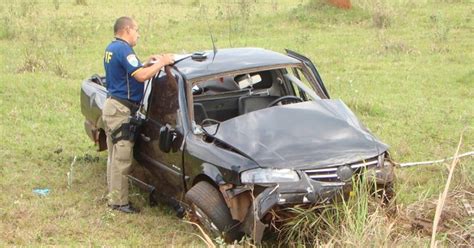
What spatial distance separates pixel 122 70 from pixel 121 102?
0.31 m

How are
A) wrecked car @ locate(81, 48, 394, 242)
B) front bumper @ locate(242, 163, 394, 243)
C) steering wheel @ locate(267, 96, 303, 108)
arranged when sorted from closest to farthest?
front bumper @ locate(242, 163, 394, 243) → wrecked car @ locate(81, 48, 394, 242) → steering wheel @ locate(267, 96, 303, 108)

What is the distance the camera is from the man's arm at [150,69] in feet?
20.6

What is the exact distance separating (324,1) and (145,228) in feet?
40.4

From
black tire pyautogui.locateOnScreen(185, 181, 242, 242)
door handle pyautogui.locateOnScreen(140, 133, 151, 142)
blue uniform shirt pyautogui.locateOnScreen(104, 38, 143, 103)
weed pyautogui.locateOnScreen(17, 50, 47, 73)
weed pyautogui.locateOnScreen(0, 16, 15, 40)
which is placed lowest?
weed pyautogui.locateOnScreen(0, 16, 15, 40)

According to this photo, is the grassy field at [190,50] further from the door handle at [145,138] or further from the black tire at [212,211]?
the door handle at [145,138]

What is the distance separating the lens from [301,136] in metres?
5.73

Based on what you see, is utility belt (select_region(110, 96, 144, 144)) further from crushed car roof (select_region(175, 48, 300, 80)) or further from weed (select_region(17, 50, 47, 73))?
weed (select_region(17, 50, 47, 73))

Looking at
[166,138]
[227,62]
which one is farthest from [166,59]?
[166,138]

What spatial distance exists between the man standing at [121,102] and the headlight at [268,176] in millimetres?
1558

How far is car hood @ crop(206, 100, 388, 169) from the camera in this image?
545 centimetres

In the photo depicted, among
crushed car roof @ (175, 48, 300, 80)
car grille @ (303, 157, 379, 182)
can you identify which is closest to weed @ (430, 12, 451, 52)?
crushed car roof @ (175, 48, 300, 80)

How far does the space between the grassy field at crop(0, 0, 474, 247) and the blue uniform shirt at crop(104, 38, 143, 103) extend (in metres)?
1.05

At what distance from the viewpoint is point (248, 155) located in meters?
5.49

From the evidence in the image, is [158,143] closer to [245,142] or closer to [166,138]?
[166,138]
